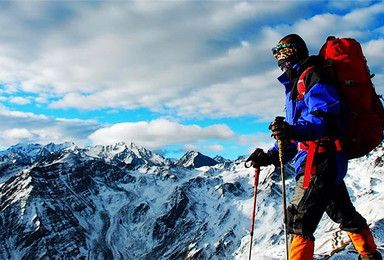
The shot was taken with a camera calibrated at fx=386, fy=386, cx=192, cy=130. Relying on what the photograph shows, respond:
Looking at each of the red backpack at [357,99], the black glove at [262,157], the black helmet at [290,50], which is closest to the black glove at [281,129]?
the red backpack at [357,99]

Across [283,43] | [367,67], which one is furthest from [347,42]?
[283,43]

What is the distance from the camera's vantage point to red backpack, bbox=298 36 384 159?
7246 millimetres

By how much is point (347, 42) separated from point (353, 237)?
4.15 metres

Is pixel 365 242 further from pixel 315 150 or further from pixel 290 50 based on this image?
pixel 290 50

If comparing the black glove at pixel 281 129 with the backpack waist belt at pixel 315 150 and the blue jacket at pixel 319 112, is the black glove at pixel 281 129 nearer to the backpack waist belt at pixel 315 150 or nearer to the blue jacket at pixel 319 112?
the blue jacket at pixel 319 112

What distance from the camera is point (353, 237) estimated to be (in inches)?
329

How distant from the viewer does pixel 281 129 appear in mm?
6988

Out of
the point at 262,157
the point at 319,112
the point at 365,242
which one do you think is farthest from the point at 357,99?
the point at 365,242

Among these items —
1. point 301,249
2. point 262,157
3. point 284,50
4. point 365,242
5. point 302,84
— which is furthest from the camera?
point 262,157

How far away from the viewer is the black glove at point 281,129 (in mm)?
6926

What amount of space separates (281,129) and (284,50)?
2.27 m

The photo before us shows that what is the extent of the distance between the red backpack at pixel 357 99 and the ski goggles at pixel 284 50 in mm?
867

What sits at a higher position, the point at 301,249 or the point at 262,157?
the point at 262,157

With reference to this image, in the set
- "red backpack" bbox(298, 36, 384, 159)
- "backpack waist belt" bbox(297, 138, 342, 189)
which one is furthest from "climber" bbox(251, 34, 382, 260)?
"red backpack" bbox(298, 36, 384, 159)
